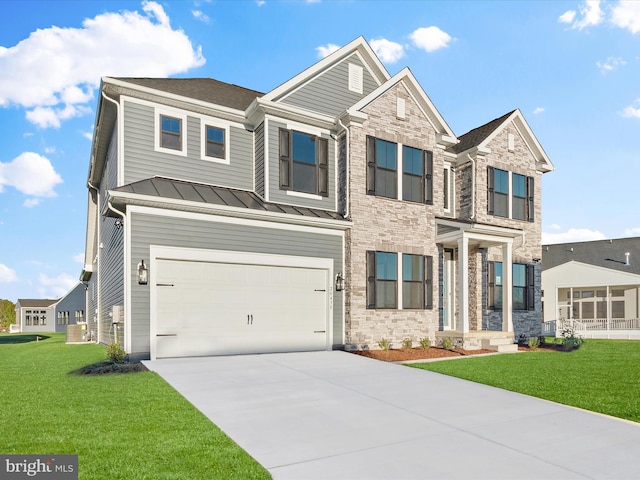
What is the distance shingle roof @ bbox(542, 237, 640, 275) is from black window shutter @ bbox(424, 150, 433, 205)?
18726mm

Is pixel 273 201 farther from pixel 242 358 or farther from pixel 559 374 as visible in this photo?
pixel 559 374

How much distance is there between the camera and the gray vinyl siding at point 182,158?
12.8m

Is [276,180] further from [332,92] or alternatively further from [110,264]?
[110,264]

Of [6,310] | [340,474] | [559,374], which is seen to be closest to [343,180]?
[559,374]

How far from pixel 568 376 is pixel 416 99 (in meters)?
9.81

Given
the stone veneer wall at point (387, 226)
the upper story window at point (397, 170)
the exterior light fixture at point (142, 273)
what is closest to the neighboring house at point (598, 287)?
the stone veneer wall at point (387, 226)

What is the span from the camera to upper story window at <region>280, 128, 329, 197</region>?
47.0ft

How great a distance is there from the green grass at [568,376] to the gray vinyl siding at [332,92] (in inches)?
339

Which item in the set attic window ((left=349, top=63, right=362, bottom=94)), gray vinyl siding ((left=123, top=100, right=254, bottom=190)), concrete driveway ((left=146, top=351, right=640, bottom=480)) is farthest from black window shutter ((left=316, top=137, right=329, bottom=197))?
concrete driveway ((left=146, top=351, right=640, bottom=480))

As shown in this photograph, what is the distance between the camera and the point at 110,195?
10570 millimetres

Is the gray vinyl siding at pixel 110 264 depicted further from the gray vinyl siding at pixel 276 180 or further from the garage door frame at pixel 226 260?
the gray vinyl siding at pixel 276 180

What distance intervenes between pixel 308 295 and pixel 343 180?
12.7 ft

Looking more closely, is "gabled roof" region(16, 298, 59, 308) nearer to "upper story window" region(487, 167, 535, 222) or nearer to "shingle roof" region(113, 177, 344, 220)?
"shingle roof" region(113, 177, 344, 220)

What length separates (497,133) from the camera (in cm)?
1875
